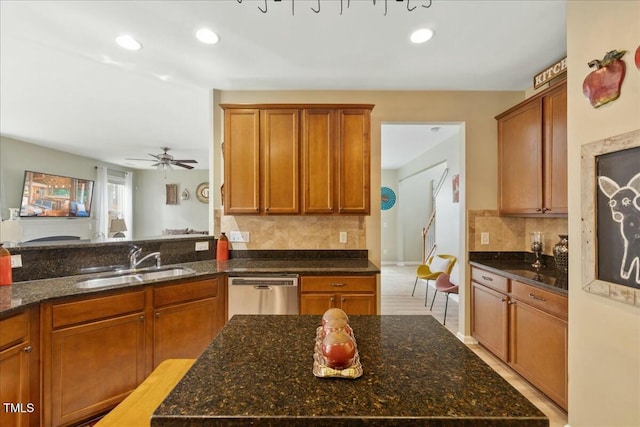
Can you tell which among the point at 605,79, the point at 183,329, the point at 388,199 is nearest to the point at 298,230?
the point at 183,329

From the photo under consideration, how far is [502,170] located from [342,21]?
2157mm

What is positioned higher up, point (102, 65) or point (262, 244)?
point (102, 65)

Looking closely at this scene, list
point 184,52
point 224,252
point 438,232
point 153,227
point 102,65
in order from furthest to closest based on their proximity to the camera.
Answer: point 153,227
point 438,232
point 224,252
point 102,65
point 184,52

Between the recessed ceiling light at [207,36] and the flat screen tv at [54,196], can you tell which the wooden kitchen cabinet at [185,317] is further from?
the flat screen tv at [54,196]

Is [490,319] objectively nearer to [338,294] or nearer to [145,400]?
[338,294]

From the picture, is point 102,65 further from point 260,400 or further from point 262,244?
point 260,400

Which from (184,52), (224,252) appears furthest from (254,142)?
(224,252)

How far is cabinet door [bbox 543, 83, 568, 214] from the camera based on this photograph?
2.12 metres

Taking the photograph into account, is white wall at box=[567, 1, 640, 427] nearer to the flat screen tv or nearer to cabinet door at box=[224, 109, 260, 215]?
cabinet door at box=[224, 109, 260, 215]

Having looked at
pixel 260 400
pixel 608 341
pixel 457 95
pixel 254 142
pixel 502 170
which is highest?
pixel 457 95

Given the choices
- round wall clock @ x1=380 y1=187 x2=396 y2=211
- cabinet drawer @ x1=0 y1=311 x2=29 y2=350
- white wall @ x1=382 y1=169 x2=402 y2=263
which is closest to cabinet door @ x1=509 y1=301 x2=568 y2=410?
cabinet drawer @ x1=0 y1=311 x2=29 y2=350

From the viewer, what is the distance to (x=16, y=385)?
149 cm

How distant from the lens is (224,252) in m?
2.83

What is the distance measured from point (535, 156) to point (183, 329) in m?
3.26
